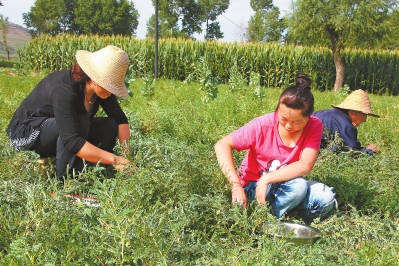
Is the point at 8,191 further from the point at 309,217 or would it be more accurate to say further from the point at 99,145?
the point at 309,217

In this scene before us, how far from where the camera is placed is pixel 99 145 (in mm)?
3109

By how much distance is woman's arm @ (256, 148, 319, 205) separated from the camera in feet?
7.95

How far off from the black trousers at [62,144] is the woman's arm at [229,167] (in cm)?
91

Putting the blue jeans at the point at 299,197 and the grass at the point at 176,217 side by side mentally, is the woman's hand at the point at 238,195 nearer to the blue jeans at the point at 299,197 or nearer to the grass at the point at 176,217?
the grass at the point at 176,217

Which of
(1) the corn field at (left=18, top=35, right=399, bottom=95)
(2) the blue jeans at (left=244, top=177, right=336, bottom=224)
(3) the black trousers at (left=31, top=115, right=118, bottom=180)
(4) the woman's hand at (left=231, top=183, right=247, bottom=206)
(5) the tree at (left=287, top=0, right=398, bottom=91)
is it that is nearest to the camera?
(4) the woman's hand at (left=231, top=183, right=247, bottom=206)

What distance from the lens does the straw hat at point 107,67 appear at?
9.04 ft

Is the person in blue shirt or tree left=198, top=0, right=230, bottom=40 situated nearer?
the person in blue shirt

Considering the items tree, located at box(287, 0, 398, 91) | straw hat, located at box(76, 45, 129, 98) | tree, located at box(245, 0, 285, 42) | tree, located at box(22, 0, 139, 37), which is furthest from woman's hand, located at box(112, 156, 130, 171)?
tree, located at box(22, 0, 139, 37)

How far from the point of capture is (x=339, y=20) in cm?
1451

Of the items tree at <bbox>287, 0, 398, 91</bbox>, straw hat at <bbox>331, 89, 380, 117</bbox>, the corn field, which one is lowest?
the corn field

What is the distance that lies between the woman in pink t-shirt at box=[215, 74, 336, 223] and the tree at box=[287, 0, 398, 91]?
1314cm

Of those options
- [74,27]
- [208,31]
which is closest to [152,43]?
[208,31]

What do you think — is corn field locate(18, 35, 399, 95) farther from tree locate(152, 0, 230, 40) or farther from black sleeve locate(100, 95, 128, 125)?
tree locate(152, 0, 230, 40)

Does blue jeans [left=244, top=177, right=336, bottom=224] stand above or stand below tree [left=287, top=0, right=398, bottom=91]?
below
